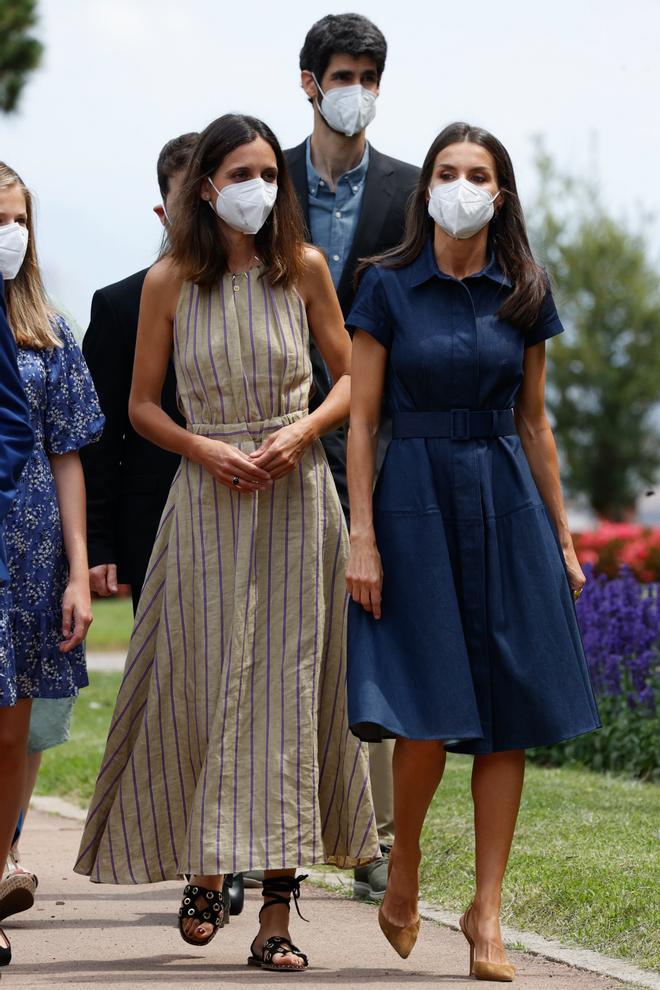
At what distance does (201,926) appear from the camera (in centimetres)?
448

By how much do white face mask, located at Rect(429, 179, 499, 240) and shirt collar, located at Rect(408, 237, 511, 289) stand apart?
0.32 feet

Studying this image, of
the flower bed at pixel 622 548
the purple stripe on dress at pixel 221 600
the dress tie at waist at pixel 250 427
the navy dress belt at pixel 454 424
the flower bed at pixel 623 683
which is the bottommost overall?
the flower bed at pixel 622 548

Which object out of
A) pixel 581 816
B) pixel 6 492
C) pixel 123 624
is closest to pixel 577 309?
pixel 123 624

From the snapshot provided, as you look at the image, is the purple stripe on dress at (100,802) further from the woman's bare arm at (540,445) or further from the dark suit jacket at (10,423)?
the woman's bare arm at (540,445)

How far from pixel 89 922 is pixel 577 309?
37.3m

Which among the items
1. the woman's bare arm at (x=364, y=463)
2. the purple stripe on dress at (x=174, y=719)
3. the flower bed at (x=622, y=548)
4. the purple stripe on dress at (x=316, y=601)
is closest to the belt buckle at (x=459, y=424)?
the woman's bare arm at (x=364, y=463)

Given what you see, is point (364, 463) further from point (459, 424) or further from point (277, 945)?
point (277, 945)

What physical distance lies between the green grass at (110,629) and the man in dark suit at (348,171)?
10057 millimetres

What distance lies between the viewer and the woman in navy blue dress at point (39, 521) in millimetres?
4492

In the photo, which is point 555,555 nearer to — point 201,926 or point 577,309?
point 201,926

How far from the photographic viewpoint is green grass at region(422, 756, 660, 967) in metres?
4.66

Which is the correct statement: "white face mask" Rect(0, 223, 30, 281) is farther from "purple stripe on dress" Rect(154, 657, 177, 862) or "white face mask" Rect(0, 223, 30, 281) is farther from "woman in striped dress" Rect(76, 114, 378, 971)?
"purple stripe on dress" Rect(154, 657, 177, 862)

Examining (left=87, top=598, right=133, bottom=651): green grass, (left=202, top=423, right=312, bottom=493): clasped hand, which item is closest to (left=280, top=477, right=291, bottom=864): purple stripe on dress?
(left=202, top=423, right=312, bottom=493): clasped hand

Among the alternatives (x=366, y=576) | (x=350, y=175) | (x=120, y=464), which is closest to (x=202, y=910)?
(x=366, y=576)
